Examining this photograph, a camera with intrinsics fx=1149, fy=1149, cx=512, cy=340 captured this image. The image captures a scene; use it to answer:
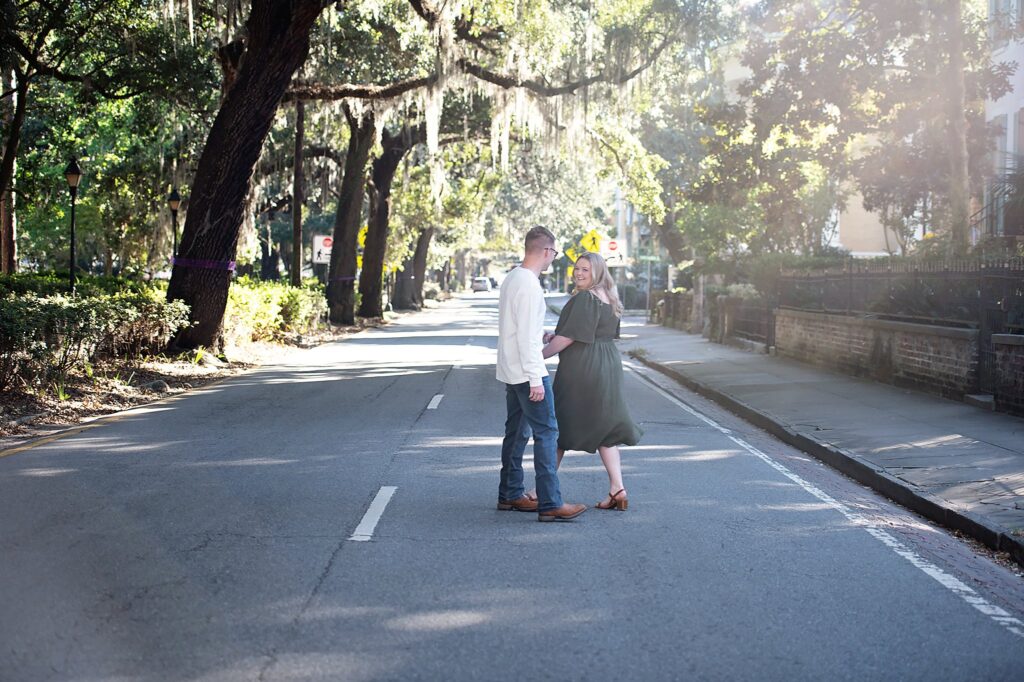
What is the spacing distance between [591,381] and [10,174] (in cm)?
2175

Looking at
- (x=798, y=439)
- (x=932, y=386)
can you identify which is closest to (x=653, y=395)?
(x=932, y=386)

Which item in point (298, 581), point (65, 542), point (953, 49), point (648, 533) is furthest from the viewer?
point (953, 49)

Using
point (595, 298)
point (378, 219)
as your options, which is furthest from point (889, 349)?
point (378, 219)

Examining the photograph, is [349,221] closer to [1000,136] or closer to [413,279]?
[1000,136]

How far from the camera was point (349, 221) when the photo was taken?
35781 millimetres

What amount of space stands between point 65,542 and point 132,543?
15.8 inches

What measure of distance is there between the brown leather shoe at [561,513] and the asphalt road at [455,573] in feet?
0.35

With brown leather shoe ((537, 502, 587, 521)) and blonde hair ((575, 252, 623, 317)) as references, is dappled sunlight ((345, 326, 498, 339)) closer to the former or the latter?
blonde hair ((575, 252, 623, 317))

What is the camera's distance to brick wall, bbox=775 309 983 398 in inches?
607

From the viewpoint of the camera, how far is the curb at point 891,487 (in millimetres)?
7590

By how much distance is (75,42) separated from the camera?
24.7 m

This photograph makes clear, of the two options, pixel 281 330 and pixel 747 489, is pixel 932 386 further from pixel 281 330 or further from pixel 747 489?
pixel 281 330

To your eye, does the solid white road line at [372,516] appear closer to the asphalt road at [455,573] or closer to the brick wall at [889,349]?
the asphalt road at [455,573]

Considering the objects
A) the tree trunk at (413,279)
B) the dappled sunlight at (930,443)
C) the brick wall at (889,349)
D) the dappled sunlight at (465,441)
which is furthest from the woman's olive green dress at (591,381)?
the tree trunk at (413,279)
